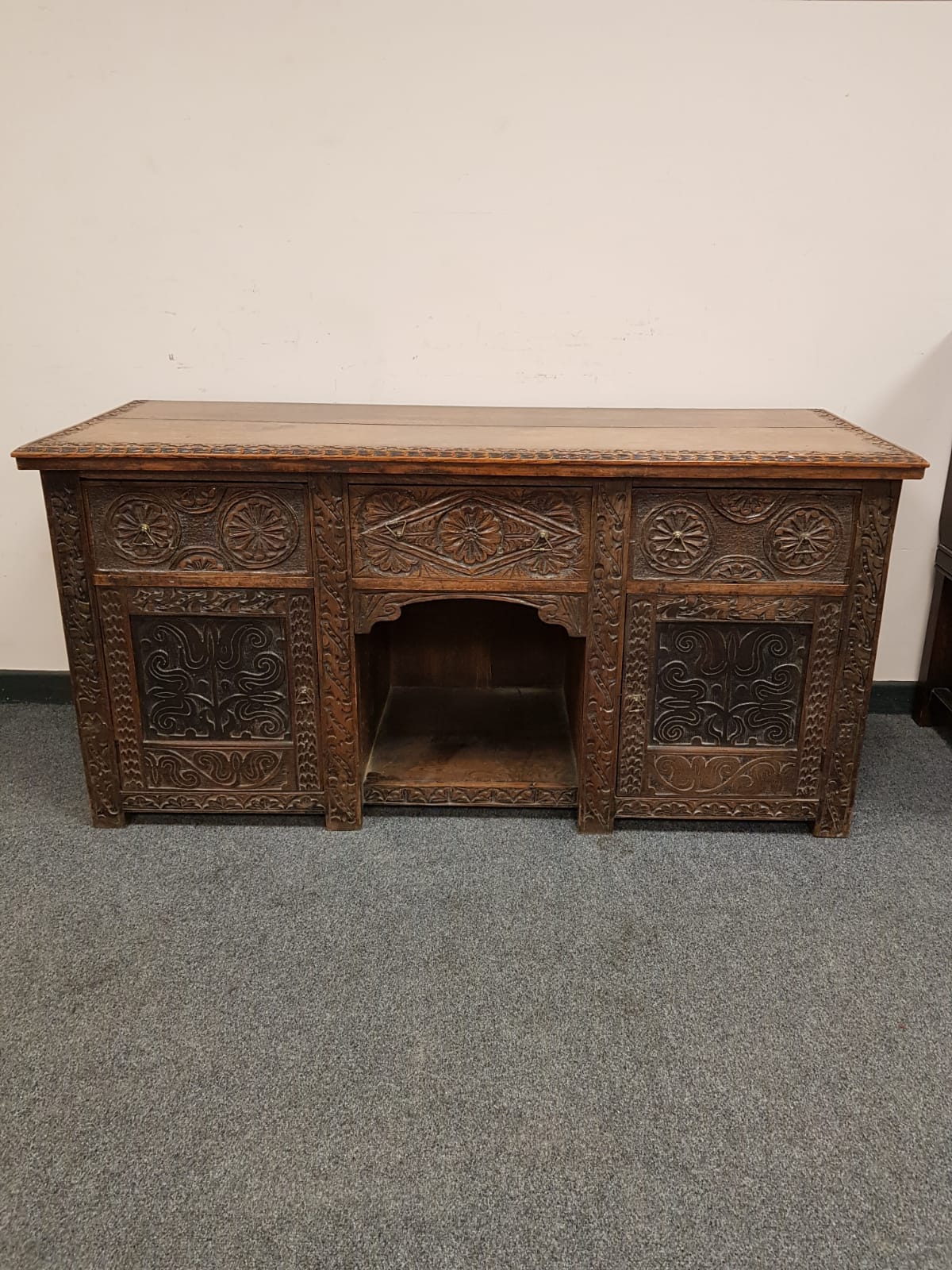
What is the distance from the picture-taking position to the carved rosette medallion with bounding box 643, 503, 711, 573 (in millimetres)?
1890

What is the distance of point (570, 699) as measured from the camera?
2480mm

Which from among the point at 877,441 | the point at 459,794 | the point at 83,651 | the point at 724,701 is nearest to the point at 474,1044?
the point at 459,794

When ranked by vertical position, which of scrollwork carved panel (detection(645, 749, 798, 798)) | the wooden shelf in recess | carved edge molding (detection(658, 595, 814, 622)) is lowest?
the wooden shelf in recess

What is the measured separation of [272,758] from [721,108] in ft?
6.13

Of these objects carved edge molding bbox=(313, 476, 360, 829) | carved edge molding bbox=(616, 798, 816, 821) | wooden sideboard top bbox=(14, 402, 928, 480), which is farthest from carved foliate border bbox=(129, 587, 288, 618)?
carved edge molding bbox=(616, 798, 816, 821)

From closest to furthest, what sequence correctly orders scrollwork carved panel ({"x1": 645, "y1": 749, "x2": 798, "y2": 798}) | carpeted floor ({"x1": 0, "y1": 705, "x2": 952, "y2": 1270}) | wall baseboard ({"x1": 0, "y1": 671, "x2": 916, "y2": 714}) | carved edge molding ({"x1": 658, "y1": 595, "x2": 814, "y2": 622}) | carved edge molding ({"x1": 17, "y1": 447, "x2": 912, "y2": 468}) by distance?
carpeted floor ({"x1": 0, "y1": 705, "x2": 952, "y2": 1270}), carved edge molding ({"x1": 17, "y1": 447, "x2": 912, "y2": 468}), carved edge molding ({"x1": 658, "y1": 595, "x2": 814, "y2": 622}), scrollwork carved panel ({"x1": 645, "y1": 749, "x2": 798, "y2": 798}), wall baseboard ({"x1": 0, "y1": 671, "x2": 916, "y2": 714})

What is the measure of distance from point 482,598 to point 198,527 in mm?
606

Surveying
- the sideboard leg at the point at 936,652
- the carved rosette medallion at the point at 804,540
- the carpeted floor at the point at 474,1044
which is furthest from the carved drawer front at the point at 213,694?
the sideboard leg at the point at 936,652

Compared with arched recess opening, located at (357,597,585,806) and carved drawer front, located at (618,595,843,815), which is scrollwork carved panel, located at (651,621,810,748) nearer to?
carved drawer front, located at (618,595,843,815)

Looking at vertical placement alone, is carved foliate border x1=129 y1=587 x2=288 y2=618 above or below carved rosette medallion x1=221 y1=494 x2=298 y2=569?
below

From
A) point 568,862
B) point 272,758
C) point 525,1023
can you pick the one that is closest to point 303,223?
point 272,758

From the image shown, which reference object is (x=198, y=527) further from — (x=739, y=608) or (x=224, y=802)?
(x=739, y=608)

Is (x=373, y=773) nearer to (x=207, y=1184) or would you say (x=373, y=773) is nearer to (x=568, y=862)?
(x=568, y=862)

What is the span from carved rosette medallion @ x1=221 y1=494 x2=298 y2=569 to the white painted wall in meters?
0.66
